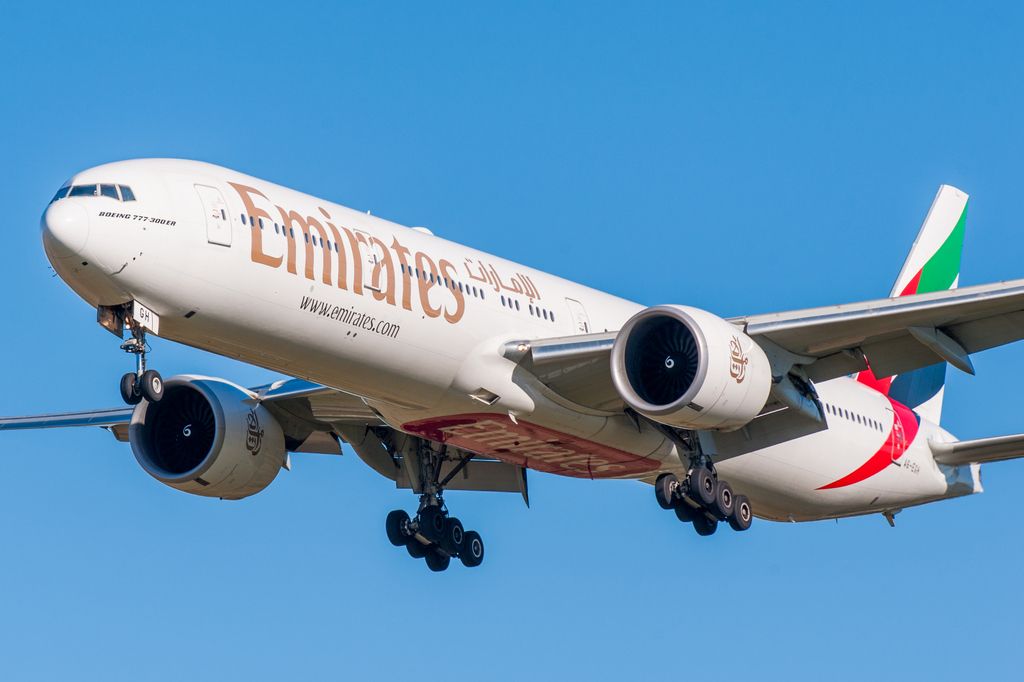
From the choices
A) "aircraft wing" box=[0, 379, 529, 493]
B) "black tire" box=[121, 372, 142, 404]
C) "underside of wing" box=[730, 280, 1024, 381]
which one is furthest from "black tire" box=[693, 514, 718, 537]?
"black tire" box=[121, 372, 142, 404]

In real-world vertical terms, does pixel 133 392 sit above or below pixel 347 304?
below

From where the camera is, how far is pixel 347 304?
28.4 metres

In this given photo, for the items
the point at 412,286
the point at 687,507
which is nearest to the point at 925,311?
the point at 687,507

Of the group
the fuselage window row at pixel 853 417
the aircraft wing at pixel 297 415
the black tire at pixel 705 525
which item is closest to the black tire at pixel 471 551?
the aircraft wing at pixel 297 415

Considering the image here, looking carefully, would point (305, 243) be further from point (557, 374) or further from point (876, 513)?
point (876, 513)

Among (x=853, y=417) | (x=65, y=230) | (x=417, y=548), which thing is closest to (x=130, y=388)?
(x=65, y=230)

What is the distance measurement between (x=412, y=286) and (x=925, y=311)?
9.29 meters

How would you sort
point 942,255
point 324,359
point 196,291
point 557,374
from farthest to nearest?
point 942,255 → point 557,374 → point 324,359 → point 196,291

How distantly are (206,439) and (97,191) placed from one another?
32.5 feet

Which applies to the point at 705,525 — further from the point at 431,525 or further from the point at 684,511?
the point at 431,525

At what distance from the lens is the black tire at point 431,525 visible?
3597 cm

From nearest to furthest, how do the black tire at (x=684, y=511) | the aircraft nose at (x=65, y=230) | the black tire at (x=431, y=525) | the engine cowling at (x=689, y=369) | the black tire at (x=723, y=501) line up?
the aircraft nose at (x=65, y=230) → the engine cowling at (x=689, y=369) → the black tire at (x=723, y=501) → the black tire at (x=684, y=511) → the black tire at (x=431, y=525)

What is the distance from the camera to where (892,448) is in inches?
1499

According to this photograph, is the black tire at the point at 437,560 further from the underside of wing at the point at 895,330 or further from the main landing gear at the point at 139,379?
the main landing gear at the point at 139,379
